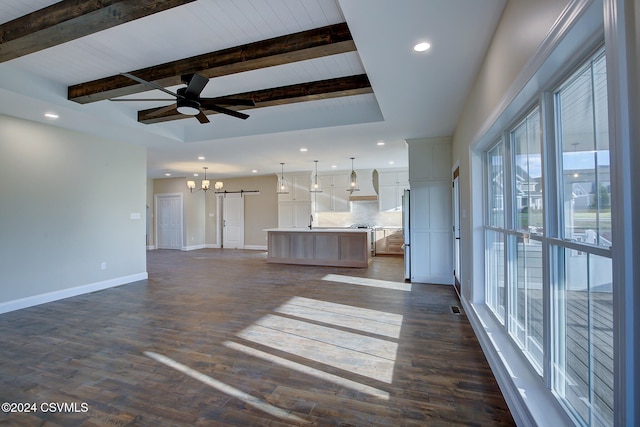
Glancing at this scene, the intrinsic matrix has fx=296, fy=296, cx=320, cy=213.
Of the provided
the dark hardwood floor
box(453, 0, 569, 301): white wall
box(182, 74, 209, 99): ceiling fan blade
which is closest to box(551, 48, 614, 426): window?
box(453, 0, 569, 301): white wall

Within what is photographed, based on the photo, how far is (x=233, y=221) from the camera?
11.1 meters

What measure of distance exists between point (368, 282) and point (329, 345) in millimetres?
2730

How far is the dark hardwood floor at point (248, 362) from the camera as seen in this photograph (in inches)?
74.5

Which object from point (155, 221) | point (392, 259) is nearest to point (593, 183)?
point (392, 259)

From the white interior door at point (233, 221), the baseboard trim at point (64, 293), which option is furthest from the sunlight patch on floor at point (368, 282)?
the white interior door at point (233, 221)

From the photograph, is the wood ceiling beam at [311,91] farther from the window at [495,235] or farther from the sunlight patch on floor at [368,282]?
the sunlight patch on floor at [368,282]

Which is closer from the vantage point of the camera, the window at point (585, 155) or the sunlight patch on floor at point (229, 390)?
the window at point (585, 155)

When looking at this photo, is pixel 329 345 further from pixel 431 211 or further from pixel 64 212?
pixel 64 212

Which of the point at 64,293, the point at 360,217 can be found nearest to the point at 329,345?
the point at 64,293

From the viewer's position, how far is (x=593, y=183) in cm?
123

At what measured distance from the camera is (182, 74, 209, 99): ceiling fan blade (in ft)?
8.82

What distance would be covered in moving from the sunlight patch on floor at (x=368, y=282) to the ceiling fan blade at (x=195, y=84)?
3.93 metres

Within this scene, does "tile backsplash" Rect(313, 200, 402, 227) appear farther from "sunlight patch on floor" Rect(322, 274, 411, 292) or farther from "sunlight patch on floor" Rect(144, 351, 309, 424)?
"sunlight patch on floor" Rect(144, 351, 309, 424)

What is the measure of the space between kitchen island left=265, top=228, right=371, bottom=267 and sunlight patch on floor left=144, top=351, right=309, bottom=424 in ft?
16.3
